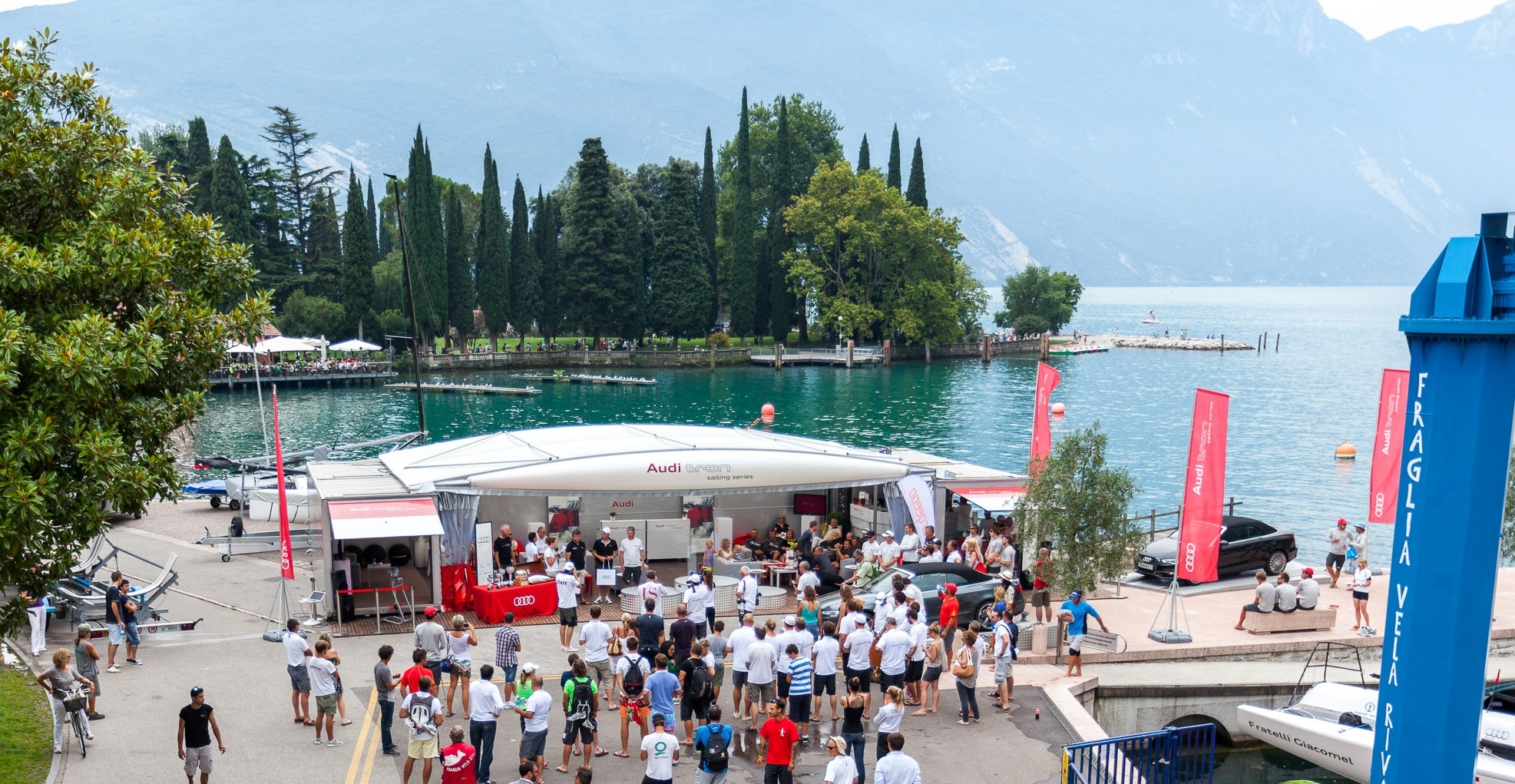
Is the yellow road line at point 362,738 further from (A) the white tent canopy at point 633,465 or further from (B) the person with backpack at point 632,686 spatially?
(A) the white tent canopy at point 633,465

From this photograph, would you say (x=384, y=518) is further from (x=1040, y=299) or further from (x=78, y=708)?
(x=1040, y=299)

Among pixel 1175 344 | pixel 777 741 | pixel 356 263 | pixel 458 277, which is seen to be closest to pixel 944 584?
pixel 777 741

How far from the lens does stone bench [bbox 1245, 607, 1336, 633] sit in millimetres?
18672

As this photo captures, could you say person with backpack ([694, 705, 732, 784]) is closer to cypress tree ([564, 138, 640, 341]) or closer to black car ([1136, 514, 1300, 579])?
black car ([1136, 514, 1300, 579])

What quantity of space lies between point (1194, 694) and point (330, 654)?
11539mm

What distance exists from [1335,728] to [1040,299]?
109890 millimetres

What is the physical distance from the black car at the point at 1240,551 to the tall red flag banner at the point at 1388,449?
3.12 m

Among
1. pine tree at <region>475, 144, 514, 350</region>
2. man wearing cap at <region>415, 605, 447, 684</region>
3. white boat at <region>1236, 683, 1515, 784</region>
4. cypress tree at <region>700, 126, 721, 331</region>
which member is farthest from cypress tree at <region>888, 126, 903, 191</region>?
man wearing cap at <region>415, 605, 447, 684</region>

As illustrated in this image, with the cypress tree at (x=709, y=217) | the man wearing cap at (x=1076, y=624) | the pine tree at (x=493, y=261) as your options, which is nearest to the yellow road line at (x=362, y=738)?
the man wearing cap at (x=1076, y=624)

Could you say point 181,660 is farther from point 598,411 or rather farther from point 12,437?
point 598,411

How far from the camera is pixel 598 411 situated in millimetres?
67812

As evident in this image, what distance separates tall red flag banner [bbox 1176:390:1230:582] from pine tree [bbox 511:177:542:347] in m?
75.9

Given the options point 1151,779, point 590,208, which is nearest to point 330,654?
point 1151,779

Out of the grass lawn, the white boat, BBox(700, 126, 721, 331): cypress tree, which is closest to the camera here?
the grass lawn
